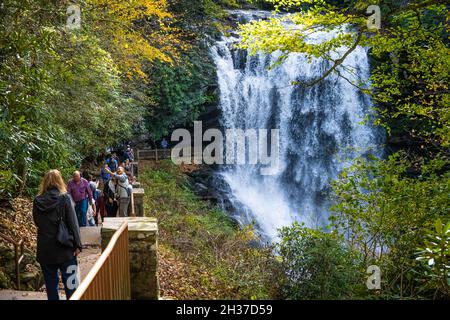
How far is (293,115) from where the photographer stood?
25594 mm

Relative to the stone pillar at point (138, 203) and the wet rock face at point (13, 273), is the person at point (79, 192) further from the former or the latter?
the wet rock face at point (13, 273)

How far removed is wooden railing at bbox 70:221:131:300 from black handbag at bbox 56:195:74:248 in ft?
1.99

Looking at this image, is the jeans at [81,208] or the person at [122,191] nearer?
the jeans at [81,208]

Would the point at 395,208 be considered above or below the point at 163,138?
below

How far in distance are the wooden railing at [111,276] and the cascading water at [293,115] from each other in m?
19.9

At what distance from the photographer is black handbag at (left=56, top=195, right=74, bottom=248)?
179 inches

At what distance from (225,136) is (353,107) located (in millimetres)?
8224

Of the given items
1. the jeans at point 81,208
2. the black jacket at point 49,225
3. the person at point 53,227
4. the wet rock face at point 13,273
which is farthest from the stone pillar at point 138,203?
the black jacket at point 49,225

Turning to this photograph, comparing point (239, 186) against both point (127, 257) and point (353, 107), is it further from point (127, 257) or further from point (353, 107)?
point (127, 257)

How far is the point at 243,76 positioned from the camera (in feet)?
83.9

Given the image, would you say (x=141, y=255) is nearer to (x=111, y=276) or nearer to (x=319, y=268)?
(x=111, y=276)

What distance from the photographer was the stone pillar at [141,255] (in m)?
5.05
